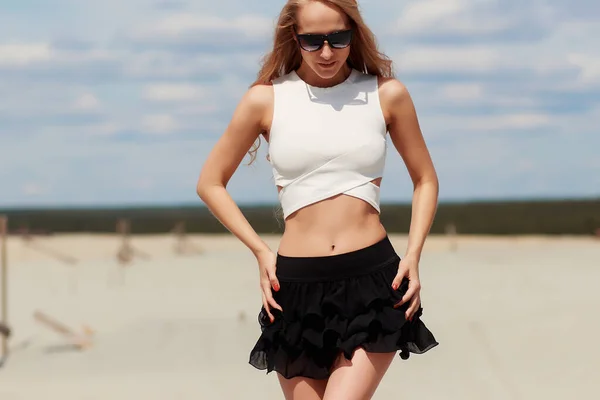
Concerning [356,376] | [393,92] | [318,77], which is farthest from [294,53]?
[356,376]

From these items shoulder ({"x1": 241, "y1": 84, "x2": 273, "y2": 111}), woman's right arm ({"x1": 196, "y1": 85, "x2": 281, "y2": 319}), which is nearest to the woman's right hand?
woman's right arm ({"x1": 196, "y1": 85, "x2": 281, "y2": 319})

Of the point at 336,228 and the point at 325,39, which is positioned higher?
the point at 325,39

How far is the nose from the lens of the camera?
130 inches

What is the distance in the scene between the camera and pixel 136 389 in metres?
8.73

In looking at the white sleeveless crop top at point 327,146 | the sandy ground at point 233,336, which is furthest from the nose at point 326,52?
the sandy ground at point 233,336

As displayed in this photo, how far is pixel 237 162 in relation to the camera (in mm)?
3533

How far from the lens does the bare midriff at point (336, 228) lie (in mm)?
3363

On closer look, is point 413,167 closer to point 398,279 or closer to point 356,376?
point 398,279

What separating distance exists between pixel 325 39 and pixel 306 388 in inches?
46.6

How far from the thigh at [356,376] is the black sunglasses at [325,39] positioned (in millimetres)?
1009

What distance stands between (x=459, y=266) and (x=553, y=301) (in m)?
6.72

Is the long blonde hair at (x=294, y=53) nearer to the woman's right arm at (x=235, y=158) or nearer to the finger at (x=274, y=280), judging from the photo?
the woman's right arm at (x=235, y=158)

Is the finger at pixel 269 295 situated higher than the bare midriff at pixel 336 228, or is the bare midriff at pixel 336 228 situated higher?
the bare midriff at pixel 336 228

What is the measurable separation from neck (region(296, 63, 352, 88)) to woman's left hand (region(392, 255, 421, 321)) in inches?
26.2
